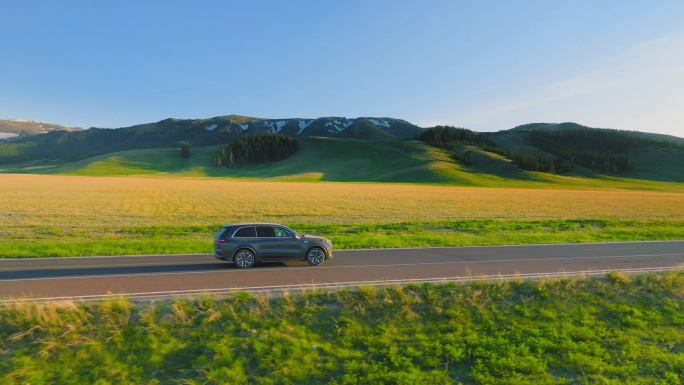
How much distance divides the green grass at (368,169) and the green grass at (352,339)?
97643mm

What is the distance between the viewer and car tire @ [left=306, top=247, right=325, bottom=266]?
602 inches

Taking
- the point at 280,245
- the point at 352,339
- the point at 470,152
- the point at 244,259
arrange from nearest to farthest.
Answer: the point at 352,339 → the point at 244,259 → the point at 280,245 → the point at 470,152

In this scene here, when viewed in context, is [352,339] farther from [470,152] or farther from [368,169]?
[470,152]

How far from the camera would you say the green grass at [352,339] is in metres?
7.00

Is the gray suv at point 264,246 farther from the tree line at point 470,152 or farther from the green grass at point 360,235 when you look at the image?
the tree line at point 470,152

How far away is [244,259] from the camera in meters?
14.8

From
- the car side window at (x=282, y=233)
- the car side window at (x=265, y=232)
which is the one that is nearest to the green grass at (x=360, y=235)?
the car side window at (x=265, y=232)

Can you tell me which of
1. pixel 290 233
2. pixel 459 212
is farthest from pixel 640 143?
pixel 290 233

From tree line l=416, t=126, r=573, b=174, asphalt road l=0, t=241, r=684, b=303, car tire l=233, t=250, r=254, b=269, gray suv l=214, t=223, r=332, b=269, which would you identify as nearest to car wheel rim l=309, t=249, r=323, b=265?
gray suv l=214, t=223, r=332, b=269

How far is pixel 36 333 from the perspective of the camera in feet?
26.0

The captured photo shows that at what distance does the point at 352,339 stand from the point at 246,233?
25.8 feet

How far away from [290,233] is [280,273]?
1.91 metres

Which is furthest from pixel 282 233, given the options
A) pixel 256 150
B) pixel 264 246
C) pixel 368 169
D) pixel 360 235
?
pixel 256 150

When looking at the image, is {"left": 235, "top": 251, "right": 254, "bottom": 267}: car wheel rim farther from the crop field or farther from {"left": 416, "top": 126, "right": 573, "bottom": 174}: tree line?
{"left": 416, "top": 126, "right": 573, "bottom": 174}: tree line
